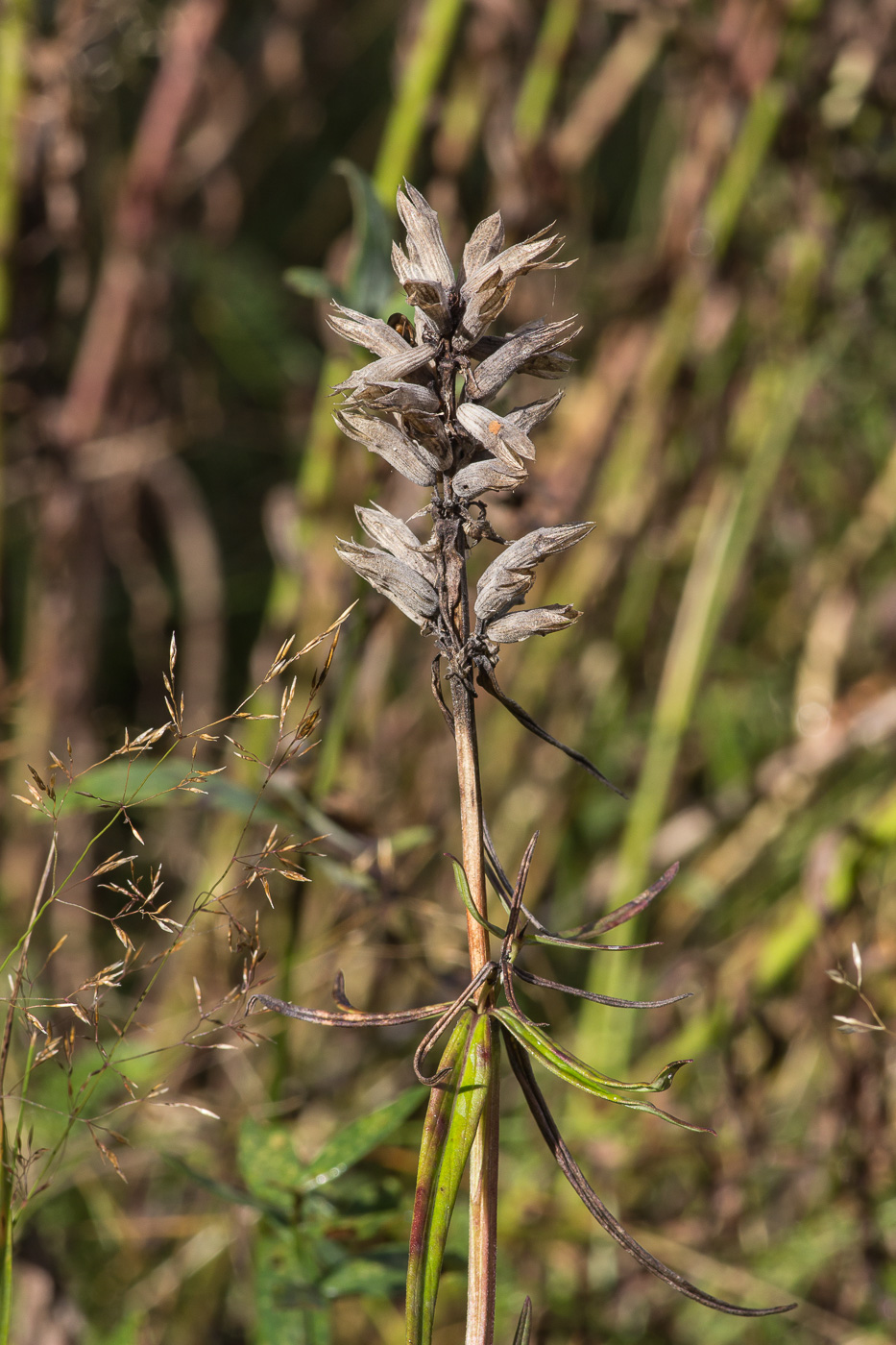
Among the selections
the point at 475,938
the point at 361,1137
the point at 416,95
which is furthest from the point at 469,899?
the point at 416,95

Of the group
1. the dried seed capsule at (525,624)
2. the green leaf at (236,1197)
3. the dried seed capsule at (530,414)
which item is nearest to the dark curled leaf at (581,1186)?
the dried seed capsule at (525,624)

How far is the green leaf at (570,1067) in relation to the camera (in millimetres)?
494

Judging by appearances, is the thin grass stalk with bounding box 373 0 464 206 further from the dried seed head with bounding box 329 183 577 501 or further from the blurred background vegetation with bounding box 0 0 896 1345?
the dried seed head with bounding box 329 183 577 501

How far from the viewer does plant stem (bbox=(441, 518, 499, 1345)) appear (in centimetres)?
50

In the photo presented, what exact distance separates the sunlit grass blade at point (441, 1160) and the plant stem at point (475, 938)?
0.03ft

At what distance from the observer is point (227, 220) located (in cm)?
221

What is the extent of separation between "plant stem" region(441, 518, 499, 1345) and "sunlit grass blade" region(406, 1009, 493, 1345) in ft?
0.03

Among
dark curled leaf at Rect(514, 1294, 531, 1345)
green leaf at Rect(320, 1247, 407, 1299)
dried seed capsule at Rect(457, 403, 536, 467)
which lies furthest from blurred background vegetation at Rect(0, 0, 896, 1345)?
dried seed capsule at Rect(457, 403, 536, 467)

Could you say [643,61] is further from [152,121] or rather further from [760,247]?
[152,121]

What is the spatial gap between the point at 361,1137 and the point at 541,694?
3.25 feet

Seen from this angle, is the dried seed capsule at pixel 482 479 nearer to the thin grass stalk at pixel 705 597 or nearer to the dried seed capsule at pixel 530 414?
the dried seed capsule at pixel 530 414

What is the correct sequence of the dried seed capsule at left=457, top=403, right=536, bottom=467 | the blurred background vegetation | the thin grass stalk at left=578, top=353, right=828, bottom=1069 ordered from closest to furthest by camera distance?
the dried seed capsule at left=457, top=403, right=536, bottom=467 → the blurred background vegetation → the thin grass stalk at left=578, top=353, right=828, bottom=1069

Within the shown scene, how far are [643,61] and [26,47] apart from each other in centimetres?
96

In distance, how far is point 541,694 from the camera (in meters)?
1.73
